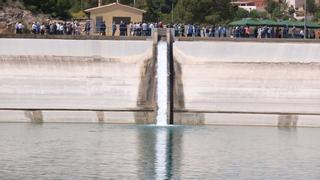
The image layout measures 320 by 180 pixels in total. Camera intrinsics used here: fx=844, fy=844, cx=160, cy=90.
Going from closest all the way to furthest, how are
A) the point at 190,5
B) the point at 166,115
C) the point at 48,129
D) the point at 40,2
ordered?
1. the point at 48,129
2. the point at 166,115
3. the point at 40,2
4. the point at 190,5

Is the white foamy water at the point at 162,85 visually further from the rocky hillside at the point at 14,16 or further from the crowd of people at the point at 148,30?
the rocky hillside at the point at 14,16

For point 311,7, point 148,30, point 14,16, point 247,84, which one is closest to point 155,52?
A: point 148,30

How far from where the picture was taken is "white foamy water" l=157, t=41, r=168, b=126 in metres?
46.4

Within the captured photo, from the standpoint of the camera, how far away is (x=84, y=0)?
121375mm

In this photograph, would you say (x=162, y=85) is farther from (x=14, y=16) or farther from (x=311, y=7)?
(x=311, y=7)

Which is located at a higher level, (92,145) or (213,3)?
(213,3)

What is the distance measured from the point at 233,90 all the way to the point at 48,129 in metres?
10.9

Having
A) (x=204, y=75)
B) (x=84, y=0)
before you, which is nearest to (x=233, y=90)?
(x=204, y=75)

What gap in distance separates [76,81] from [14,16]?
17.4m

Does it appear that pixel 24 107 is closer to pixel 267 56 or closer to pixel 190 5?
pixel 267 56

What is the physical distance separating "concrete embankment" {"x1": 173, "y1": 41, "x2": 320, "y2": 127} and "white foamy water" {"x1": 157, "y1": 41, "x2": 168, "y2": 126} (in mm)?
688

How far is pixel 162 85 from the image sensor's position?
157ft

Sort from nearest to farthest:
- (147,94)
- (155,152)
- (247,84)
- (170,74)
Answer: (155,152) → (147,94) → (247,84) → (170,74)

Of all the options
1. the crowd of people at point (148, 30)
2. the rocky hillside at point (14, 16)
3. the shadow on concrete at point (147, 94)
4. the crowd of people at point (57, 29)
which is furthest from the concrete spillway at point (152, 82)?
the rocky hillside at point (14, 16)
